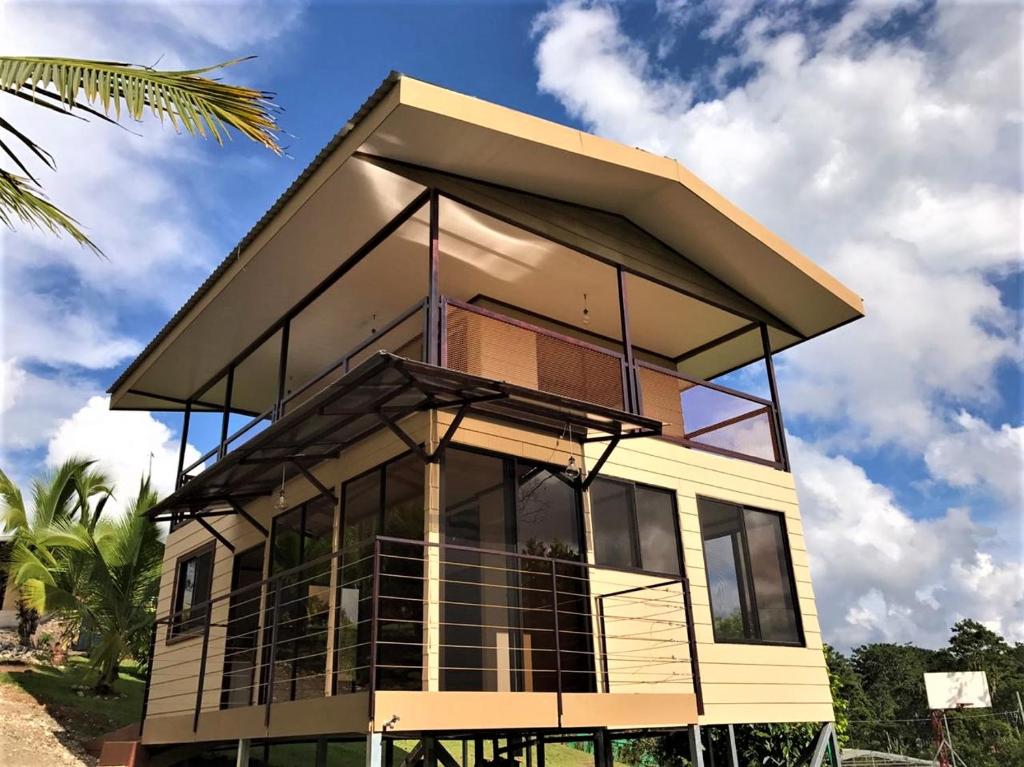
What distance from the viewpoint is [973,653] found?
47.2 meters

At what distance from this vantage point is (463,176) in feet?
30.2

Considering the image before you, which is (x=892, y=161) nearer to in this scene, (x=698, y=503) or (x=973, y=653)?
(x=698, y=503)

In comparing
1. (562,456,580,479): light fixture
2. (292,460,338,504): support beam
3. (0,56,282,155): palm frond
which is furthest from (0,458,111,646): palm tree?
(0,56,282,155): palm frond

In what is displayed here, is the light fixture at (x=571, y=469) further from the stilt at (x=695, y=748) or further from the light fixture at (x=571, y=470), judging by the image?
the stilt at (x=695, y=748)

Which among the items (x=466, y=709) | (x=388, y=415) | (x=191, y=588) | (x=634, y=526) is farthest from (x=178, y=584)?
(x=466, y=709)

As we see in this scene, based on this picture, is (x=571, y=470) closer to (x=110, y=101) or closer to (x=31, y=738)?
(x=110, y=101)

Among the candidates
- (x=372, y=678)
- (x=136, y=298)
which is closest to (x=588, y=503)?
(x=372, y=678)

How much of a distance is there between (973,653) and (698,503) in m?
46.1

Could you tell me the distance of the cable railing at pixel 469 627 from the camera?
7762 millimetres

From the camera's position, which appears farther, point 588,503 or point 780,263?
point 780,263

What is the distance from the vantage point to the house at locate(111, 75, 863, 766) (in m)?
7.91

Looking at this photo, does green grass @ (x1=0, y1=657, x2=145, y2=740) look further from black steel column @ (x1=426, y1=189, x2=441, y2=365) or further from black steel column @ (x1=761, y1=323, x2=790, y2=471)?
black steel column @ (x1=761, y1=323, x2=790, y2=471)

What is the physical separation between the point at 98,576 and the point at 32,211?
13289 mm

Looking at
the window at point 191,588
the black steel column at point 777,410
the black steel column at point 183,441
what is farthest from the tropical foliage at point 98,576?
the black steel column at point 777,410
